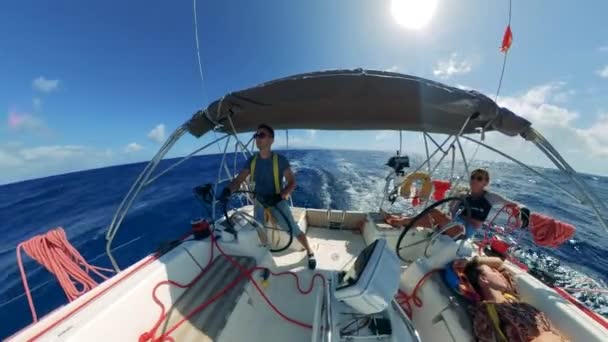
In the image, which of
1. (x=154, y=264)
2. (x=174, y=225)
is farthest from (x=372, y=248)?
(x=174, y=225)

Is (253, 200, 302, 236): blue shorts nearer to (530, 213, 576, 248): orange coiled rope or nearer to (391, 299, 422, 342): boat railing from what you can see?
(391, 299, 422, 342): boat railing

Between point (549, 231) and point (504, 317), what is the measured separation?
4.21 ft

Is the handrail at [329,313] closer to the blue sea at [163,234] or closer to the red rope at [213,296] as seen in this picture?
the red rope at [213,296]

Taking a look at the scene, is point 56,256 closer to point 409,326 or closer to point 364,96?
point 409,326

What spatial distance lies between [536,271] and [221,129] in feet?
12.1

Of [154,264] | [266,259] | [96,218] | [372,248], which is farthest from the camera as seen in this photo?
[96,218]

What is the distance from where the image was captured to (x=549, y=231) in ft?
6.73

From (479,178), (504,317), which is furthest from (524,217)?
(504,317)

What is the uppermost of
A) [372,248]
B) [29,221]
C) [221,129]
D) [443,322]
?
[221,129]

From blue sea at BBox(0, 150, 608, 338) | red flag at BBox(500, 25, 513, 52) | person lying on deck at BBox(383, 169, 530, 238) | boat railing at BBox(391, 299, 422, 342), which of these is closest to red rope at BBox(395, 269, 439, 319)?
boat railing at BBox(391, 299, 422, 342)

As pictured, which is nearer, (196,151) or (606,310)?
(196,151)

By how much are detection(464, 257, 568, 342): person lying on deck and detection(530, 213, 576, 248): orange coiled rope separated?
772 mm

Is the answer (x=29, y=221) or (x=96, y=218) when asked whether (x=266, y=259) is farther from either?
(x=29, y=221)

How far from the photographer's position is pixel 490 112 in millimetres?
1950
